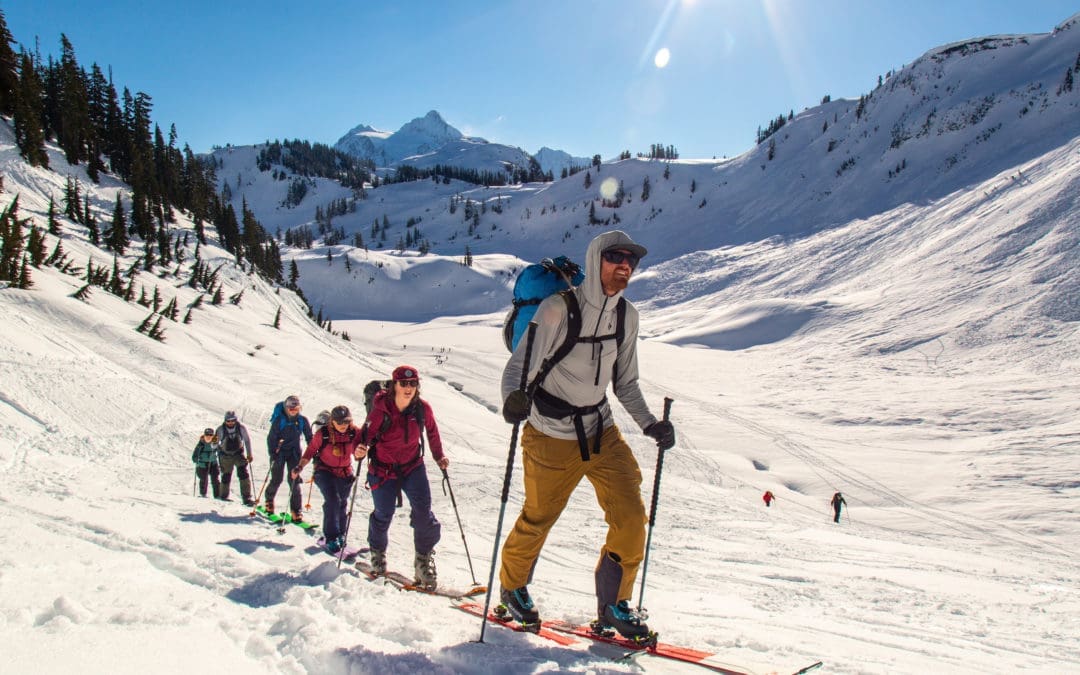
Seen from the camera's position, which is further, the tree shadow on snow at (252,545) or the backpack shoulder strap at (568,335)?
the tree shadow on snow at (252,545)

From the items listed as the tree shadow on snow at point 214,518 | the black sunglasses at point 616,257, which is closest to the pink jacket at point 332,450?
the tree shadow on snow at point 214,518

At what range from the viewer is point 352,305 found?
9369cm

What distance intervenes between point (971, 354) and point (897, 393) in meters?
7.74

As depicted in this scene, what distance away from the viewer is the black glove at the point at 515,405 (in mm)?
3537

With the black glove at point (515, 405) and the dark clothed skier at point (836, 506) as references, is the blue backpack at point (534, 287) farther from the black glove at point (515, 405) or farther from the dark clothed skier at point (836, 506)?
the dark clothed skier at point (836, 506)

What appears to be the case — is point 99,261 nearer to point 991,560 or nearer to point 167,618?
A: point 167,618

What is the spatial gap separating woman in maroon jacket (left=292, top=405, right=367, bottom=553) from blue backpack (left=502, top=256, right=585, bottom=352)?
14.2 ft

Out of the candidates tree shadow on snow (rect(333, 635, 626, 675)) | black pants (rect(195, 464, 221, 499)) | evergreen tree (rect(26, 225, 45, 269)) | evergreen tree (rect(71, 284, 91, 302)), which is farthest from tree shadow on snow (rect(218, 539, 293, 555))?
evergreen tree (rect(26, 225, 45, 269))

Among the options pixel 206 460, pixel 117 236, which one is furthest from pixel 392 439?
pixel 117 236

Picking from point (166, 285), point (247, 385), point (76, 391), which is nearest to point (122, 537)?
point (76, 391)

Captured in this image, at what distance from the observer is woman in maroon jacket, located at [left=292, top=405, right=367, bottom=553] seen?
7.44 metres

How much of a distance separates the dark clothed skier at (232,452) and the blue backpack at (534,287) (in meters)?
8.73

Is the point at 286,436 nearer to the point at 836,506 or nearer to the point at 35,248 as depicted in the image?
the point at 836,506

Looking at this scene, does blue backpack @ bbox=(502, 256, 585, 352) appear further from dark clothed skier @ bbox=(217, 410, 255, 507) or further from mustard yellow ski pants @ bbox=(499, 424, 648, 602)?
dark clothed skier @ bbox=(217, 410, 255, 507)
